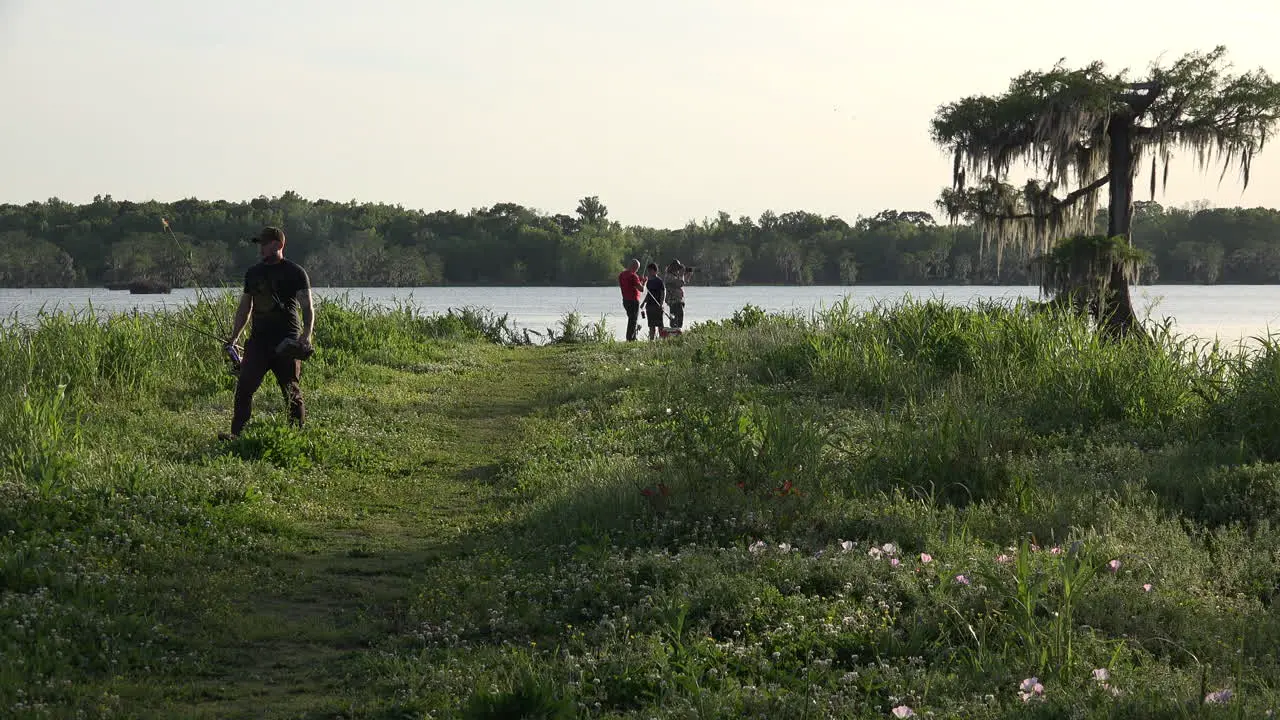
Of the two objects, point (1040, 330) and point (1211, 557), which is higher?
point (1040, 330)

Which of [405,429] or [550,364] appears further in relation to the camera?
[550,364]

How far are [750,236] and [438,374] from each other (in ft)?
340

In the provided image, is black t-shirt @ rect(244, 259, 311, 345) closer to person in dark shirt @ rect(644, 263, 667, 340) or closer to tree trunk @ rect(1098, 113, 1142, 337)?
person in dark shirt @ rect(644, 263, 667, 340)

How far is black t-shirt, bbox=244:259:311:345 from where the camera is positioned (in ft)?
33.0

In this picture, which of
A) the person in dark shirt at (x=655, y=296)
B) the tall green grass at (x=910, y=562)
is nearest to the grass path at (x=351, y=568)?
the tall green grass at (x=910, y=562)

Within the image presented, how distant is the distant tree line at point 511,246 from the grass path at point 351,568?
64.4 meters

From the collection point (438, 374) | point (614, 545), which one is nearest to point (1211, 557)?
point (614, 545)

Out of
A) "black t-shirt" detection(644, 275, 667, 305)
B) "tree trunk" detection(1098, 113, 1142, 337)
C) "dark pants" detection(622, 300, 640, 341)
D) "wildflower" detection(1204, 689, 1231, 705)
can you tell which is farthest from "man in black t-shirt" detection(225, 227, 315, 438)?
"tree trunk" detection(1098, 113, 1142, 337)

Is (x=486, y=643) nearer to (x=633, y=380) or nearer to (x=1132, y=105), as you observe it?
(x=633, y=380)

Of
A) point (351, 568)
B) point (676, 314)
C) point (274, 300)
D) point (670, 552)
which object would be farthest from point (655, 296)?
point (670, 552)

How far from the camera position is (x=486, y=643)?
5.23m

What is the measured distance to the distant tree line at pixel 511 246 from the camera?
284ft

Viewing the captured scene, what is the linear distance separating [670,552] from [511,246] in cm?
10872

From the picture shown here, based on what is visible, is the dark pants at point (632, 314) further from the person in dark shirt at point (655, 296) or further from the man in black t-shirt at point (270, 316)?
the man in black t-shirt at point (270, 316)
